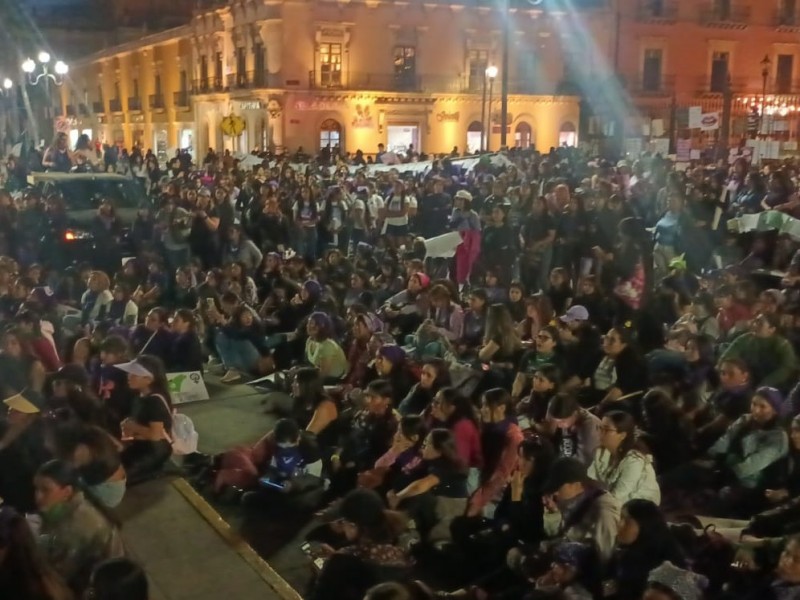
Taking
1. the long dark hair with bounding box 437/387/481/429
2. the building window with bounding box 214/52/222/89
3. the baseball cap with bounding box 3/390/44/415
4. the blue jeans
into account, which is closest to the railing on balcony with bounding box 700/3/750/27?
the building window with bounding box 214/52/222/89

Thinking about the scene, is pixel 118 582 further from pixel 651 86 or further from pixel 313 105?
pixel 651 86

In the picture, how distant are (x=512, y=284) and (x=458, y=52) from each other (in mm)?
33186

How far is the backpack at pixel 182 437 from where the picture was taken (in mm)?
7898

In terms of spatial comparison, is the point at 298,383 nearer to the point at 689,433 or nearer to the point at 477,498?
the point at 477,498

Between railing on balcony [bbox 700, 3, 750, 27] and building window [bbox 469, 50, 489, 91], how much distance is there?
12504mm

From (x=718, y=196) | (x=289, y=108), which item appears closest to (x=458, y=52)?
(x=289, y=108)

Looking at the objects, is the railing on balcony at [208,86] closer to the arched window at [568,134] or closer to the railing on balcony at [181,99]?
the railing on balcony at [181,99]

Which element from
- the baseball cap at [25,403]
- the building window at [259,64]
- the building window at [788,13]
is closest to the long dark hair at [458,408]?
the baseball cap at [25,403]

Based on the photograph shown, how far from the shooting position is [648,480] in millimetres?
5836

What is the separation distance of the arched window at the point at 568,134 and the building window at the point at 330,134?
36.2ft

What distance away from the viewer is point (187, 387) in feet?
32.6

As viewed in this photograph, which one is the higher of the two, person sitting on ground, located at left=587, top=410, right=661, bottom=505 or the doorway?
the doorway

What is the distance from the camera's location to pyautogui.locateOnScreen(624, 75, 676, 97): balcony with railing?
45.9m

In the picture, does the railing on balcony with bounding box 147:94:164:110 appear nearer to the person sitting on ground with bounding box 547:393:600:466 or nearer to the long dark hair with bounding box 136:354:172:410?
the long dark hair with bounding box 136:354:172:410
